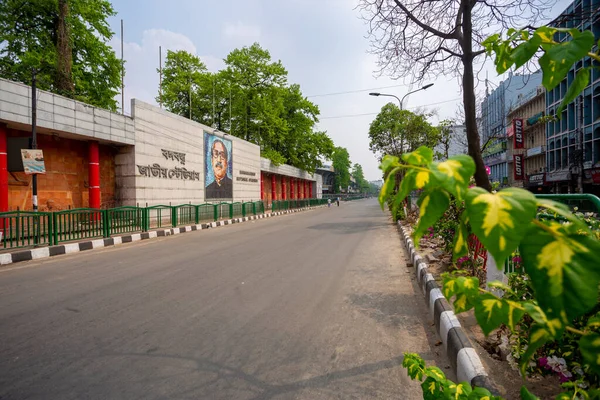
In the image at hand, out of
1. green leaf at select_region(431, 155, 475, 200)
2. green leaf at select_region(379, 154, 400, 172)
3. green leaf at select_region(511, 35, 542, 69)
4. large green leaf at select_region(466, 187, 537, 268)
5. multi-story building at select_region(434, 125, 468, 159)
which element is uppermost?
multi-story building at select_region(434, 125, 468, 159)

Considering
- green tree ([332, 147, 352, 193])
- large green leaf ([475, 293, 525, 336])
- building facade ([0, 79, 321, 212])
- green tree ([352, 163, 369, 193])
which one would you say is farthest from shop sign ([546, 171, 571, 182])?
green tree ([352, 163, 369, 193])

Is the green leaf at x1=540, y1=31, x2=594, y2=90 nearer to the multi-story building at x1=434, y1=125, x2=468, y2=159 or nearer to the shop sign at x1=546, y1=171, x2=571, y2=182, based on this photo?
the multi-story building at x1=434, y1=125, x2=468, y2=159

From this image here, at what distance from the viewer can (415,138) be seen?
19047 mm

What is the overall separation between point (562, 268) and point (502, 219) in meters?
0.14

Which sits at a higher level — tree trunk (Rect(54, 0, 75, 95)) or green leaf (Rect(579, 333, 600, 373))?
tree trunk (Rect(54, 0, 75, 95))

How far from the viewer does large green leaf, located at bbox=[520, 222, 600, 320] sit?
0.57 m

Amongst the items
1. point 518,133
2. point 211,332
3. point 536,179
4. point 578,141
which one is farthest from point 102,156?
point 518,133

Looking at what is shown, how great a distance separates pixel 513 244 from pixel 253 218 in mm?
21645

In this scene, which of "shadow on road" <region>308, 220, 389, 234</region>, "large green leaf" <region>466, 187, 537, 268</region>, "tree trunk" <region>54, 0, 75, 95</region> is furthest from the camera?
"tree trunk" <region>54, 0, 75, 95</region>

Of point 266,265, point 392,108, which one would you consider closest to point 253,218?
point 392,108

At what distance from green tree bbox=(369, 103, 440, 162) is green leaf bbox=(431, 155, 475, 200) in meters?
18.2

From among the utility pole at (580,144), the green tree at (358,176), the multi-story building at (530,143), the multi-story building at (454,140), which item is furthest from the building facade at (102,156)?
the green tree at (358,176)

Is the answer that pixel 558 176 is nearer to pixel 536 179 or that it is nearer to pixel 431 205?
pixel 536 179

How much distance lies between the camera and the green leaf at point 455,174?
0.60m
